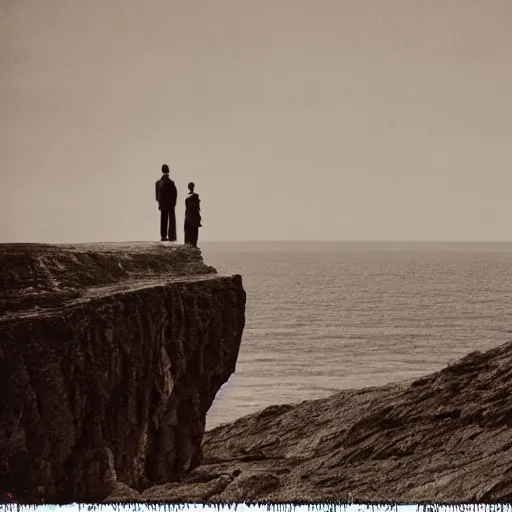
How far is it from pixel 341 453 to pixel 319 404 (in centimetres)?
422

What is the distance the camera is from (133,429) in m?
13.4

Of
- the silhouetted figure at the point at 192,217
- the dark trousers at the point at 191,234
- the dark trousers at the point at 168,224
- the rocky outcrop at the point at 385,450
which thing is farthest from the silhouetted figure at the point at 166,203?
the rocky outcrop at the point at 385,450

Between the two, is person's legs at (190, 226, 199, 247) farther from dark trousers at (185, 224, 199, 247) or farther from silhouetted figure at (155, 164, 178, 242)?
silhouetted figure at (155, 164, 178, 242)

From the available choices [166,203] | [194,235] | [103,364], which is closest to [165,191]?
[166,203]

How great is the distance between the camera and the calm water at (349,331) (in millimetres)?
32094

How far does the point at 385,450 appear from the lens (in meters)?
14.2

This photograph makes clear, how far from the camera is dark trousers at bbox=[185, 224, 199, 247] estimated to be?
57.0ft

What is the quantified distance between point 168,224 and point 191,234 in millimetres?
730

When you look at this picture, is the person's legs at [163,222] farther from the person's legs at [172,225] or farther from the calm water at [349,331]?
the calm water at [349,331]

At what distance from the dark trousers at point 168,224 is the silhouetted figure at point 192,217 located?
0.36m

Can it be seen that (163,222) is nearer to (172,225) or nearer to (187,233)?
(172,225)

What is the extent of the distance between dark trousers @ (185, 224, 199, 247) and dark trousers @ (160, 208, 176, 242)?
14.5 inches

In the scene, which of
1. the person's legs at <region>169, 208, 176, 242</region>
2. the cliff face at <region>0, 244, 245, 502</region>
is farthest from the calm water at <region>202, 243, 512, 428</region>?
the cliff face at <region>0, 244, 245, 502</region>

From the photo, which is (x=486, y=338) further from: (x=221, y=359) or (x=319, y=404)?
(x=221, y=359)
